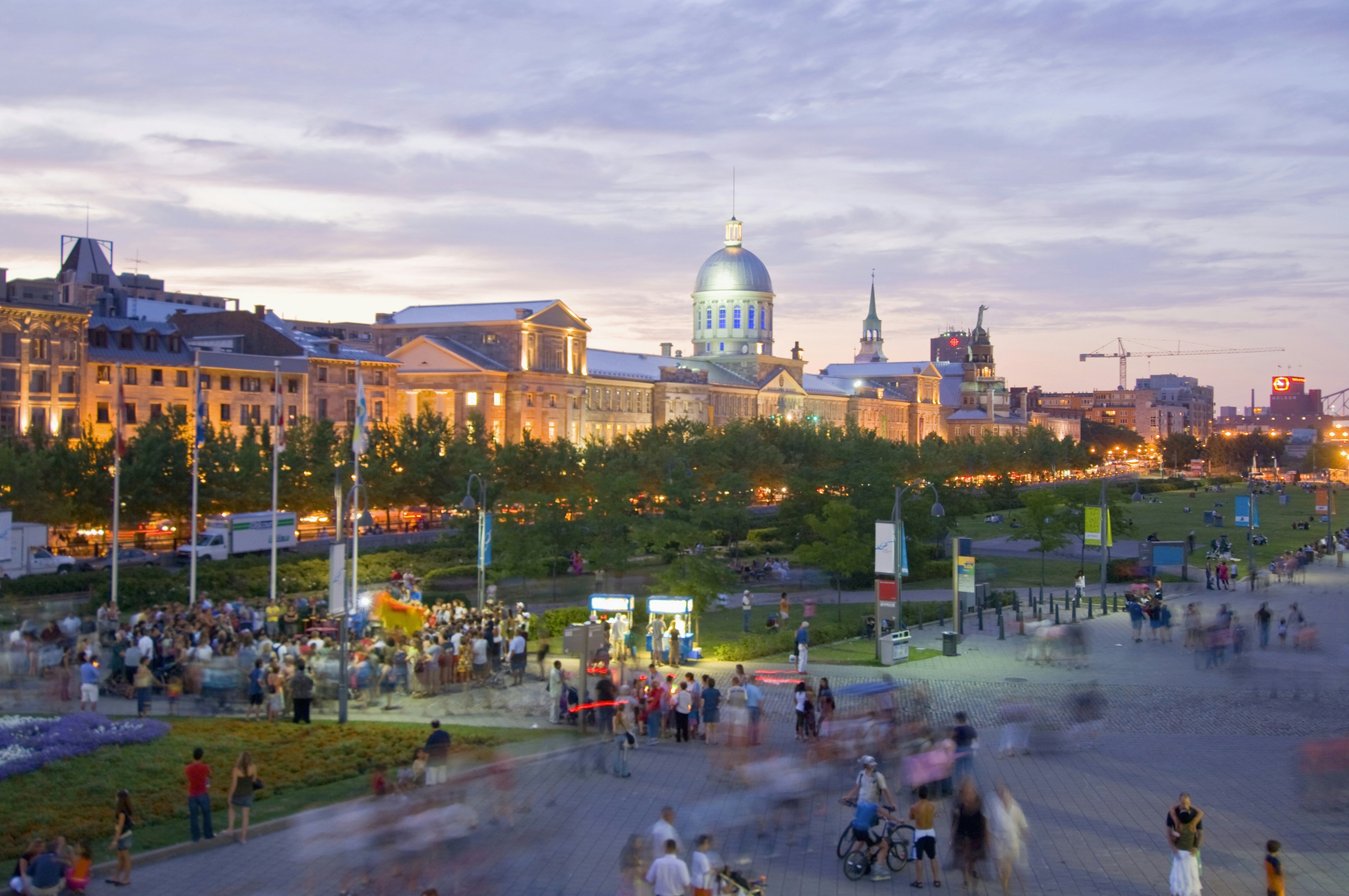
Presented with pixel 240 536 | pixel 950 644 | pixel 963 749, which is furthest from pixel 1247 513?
pixel 963 749

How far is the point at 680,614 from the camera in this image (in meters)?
35.8

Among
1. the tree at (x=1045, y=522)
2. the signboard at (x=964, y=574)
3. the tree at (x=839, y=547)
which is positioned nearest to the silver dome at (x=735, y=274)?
the tree at (x=1045, y=522)

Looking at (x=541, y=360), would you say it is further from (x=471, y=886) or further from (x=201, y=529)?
(x=471, y=886)

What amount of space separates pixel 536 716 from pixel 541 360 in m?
96.6

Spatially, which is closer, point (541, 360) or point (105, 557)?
point (105, 557)

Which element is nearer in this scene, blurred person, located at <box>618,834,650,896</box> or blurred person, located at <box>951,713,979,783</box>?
blurred person, located at <box>618,834,650,896</box>

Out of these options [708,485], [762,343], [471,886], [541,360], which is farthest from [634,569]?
[762,343]

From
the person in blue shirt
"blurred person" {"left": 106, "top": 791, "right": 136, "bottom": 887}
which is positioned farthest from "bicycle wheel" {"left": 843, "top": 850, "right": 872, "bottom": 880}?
the person in blue shirt

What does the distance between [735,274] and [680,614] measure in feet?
476

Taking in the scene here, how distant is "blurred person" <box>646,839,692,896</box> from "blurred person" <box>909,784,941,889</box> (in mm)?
4020

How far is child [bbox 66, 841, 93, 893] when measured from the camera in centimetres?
1588

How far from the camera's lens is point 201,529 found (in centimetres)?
6294

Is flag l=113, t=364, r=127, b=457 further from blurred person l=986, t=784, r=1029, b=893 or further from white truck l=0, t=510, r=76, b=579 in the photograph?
blurred person l=986, t=784, r=1029, b=893

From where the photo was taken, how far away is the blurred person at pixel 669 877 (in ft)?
48.6
